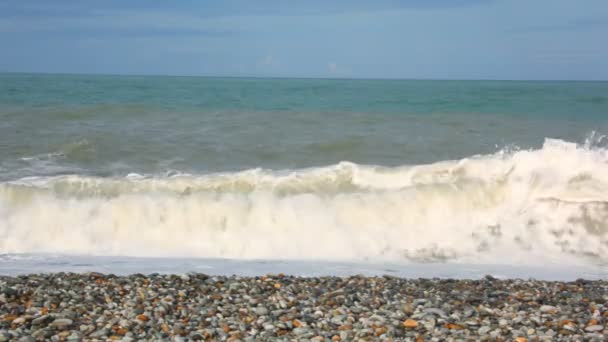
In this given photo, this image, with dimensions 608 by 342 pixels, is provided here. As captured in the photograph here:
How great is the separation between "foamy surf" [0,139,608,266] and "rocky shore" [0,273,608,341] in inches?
101

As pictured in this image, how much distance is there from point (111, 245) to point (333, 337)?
18.1ft

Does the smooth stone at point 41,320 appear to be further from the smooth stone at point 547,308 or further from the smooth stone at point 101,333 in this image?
the smooth stone at point 547,308

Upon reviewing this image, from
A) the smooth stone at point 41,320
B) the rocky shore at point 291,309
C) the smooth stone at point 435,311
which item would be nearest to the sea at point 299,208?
the rocky shore at point 291,309

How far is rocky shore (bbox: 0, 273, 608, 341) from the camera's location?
204 inches

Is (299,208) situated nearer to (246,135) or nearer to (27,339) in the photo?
(27,339)

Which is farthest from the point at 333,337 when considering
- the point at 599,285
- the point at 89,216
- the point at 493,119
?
the point at 493,119

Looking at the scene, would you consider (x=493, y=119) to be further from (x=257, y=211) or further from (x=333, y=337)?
(x=333, y=337)

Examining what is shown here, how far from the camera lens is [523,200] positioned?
11258 mm

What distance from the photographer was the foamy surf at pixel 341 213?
9.51 meters

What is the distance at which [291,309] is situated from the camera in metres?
5.77

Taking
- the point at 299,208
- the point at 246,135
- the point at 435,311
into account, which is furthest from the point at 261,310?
the point at 246,135

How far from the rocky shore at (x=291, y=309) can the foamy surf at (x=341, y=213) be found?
2.55 metres

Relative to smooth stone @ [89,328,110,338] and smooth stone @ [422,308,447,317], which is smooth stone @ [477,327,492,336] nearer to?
smooth stone @ [422,308,447,317]

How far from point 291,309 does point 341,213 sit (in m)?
5.19
